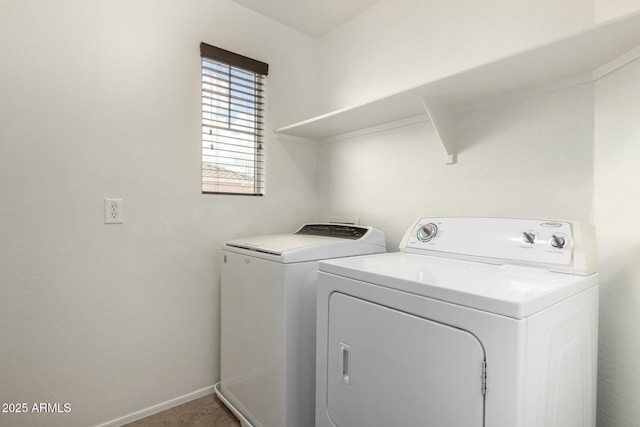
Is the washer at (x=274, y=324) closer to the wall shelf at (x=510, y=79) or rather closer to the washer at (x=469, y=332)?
the washer at (x=469, y=332)

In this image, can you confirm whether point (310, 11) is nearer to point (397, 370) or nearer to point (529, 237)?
point (529, 237)

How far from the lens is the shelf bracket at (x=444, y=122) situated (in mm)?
1564

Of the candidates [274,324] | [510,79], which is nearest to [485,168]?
[510,79]

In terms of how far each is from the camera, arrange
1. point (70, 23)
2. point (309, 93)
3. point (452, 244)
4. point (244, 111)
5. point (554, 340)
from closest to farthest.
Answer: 1. point (554, 340)
2. point (452, 244)
3. point (70, 23)
4. point (244, 111)
5. point (309, 93)

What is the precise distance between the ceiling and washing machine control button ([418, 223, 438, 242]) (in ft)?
4.93

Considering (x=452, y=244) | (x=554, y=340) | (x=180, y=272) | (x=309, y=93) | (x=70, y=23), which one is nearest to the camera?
(x=554, y=340)

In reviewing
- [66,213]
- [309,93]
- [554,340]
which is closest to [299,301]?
[554,340]

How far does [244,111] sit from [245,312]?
4.20 feet

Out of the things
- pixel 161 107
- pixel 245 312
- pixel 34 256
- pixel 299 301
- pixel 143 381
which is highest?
pixel 161 107

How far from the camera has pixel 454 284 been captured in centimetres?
89

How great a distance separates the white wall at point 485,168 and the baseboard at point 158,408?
1430mm

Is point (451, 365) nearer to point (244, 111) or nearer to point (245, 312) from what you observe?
point (245, 312)

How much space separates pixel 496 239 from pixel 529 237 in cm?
11

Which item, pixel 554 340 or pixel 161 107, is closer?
pixel 554 340
